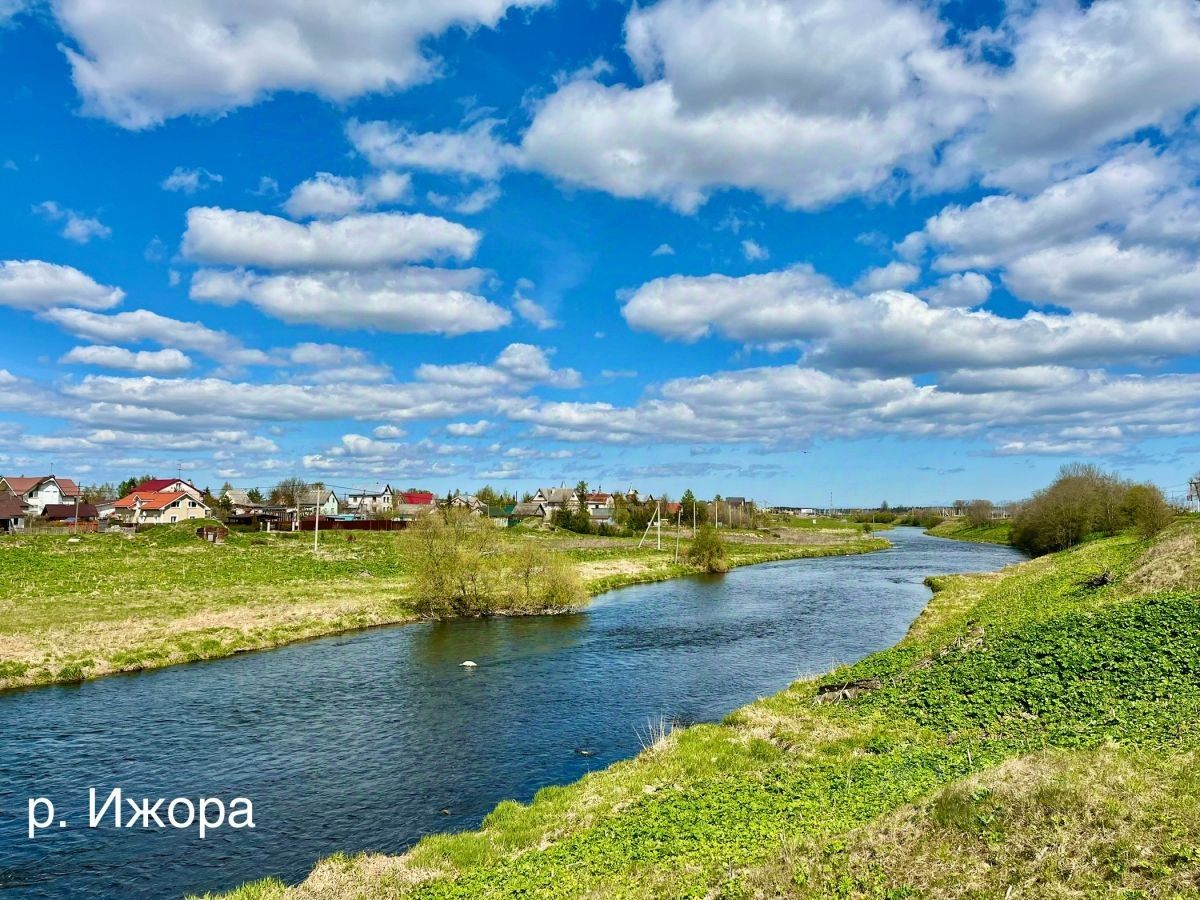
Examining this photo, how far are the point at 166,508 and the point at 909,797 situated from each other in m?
146

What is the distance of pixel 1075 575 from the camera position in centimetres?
4656

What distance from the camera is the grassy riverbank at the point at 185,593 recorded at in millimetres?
Answer: 36688

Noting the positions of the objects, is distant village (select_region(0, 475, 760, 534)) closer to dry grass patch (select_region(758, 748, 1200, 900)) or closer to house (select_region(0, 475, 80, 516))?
house (select_region(0, 475, 80, 516))

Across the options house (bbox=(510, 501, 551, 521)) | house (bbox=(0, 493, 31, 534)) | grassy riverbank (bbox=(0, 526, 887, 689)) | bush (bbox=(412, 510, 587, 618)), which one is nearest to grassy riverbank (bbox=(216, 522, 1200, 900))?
grassy riverbank (bbox=(0, 526, 887, 689))

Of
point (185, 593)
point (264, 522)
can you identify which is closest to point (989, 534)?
point (264, 522)

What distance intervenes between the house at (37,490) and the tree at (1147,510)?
6973 inches

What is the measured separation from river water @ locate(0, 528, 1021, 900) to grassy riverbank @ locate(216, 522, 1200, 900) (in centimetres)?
297

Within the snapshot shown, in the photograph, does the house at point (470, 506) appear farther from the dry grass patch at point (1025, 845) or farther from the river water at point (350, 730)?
the dry grass patch at point (1025, 845)

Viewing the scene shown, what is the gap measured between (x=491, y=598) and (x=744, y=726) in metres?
32.9

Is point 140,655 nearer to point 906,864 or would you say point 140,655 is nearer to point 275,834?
point 275,834

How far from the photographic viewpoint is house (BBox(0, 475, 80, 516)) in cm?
14238

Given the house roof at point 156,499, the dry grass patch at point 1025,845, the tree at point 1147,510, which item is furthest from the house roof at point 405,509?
the dry grass patch at point 1025,845

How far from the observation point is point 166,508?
13138cm

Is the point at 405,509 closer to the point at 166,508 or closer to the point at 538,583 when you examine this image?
the point at 166,508
